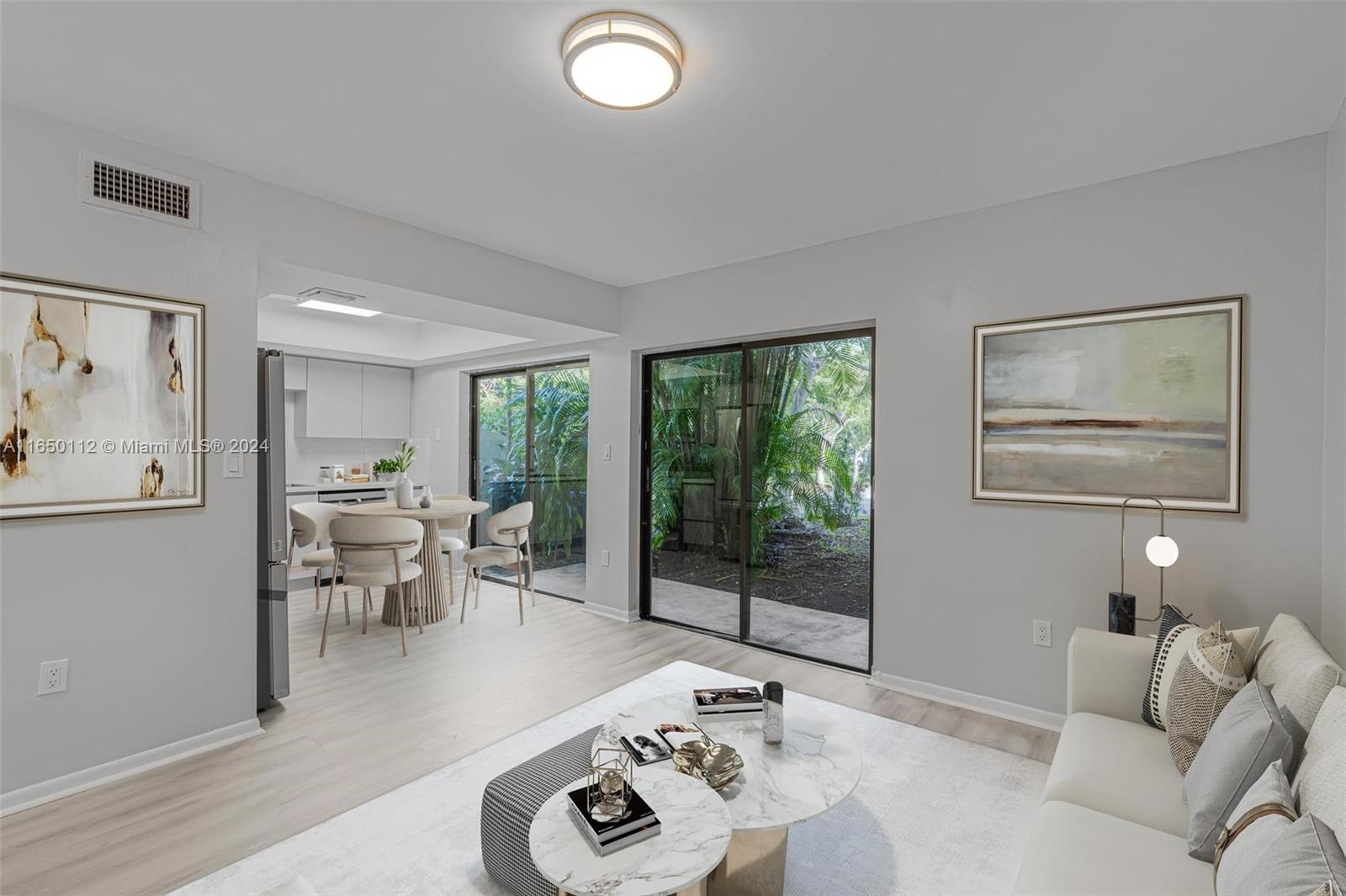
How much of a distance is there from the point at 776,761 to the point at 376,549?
3.21m

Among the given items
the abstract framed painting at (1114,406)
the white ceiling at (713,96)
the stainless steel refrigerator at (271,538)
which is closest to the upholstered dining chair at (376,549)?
the stainless steel refrigerator at (271,538)

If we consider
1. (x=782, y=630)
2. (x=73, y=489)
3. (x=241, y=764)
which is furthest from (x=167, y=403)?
(x=782, y=630)

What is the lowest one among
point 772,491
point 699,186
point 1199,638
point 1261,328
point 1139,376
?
point 1199,638

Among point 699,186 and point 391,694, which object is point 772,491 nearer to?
point 699,186

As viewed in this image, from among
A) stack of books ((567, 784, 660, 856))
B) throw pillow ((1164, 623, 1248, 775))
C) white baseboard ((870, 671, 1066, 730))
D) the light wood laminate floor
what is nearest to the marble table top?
stack of books ((567, 784, 660, 856))

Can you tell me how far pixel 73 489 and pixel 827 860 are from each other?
3186 mm

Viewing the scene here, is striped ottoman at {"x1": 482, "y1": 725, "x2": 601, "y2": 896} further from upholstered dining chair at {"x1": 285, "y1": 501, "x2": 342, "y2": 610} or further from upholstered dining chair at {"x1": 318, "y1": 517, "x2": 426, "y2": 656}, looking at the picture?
upholstered dining chair at {"x1": 285, "y1": 501, "x2": 342, "y2": 610}

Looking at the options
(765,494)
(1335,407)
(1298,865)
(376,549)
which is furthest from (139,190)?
(1335,407)

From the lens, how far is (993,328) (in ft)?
10.5

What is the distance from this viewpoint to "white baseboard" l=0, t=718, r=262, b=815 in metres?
2.31

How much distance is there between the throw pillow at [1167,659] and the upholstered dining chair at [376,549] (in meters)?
3.88

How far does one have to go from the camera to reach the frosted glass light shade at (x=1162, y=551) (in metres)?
2.47

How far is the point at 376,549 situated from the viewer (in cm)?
415

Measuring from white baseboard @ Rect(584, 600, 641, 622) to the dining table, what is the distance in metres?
1.15
